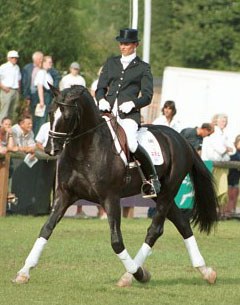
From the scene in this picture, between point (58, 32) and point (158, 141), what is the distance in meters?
26.9

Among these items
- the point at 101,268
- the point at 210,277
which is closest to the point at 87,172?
the point at 210,277

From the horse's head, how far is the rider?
87 centimetres

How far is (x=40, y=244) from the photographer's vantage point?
47.8ft

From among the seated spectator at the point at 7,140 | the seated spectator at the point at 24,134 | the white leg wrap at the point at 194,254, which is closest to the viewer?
the white leg wrap at the point at 194,254

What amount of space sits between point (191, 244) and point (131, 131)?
165 cm

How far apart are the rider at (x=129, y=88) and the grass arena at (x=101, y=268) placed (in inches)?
49.9

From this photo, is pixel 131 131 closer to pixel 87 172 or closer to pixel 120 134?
pixel 120 134

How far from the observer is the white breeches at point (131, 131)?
15.0 meters

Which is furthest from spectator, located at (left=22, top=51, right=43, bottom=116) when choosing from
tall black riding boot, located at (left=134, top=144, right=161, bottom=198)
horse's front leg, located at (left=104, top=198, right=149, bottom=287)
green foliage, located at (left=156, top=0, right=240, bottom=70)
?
green foliage, located at (left=156, top=0, right=240, bottom=70)

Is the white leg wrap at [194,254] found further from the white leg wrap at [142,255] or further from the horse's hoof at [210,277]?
the white leg wrap at [142,255]

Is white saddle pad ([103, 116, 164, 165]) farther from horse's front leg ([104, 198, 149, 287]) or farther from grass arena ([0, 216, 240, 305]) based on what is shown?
grass arena ([0, 216, 240, 305])

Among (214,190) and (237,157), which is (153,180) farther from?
(237,157)

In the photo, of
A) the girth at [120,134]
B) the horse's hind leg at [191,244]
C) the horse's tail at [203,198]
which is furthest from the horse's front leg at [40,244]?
the horse's tail at [203,198]

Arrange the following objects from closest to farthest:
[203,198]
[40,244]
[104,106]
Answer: [40,244] < [104,106] < [203,198]
